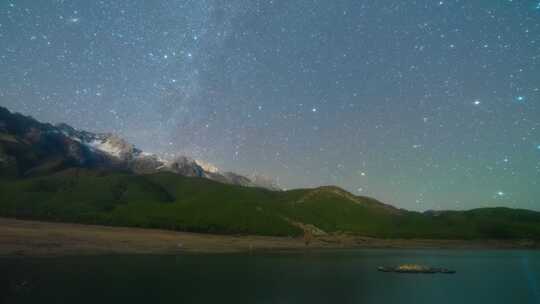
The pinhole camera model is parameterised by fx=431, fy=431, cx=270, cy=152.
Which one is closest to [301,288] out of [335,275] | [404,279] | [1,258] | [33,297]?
[335,275]

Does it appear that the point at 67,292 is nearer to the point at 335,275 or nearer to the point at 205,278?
the point at 205,278

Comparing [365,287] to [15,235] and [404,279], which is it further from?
[15,235]

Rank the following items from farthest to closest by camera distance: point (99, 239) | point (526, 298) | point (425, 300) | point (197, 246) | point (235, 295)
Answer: point (197, 246) → point (99, 239) → point (526, 298) → point (425, 300) → point (235, 295)

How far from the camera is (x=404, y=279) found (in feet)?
308

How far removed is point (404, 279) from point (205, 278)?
144 ft

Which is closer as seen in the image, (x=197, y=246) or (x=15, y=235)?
(x=15, y=235)

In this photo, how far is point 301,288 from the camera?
71.4 metres

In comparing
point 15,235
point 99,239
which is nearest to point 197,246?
point 99,239

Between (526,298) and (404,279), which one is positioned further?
(404,279)

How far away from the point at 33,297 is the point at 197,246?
449 ft

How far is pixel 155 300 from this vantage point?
53.8 metres

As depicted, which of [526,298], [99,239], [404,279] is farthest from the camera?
[99,239]

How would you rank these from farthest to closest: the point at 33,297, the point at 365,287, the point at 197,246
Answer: the point at 197,246, the point at 365,287, the point at 33,297

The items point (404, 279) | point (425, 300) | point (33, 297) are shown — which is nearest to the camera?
point (33, 297)
